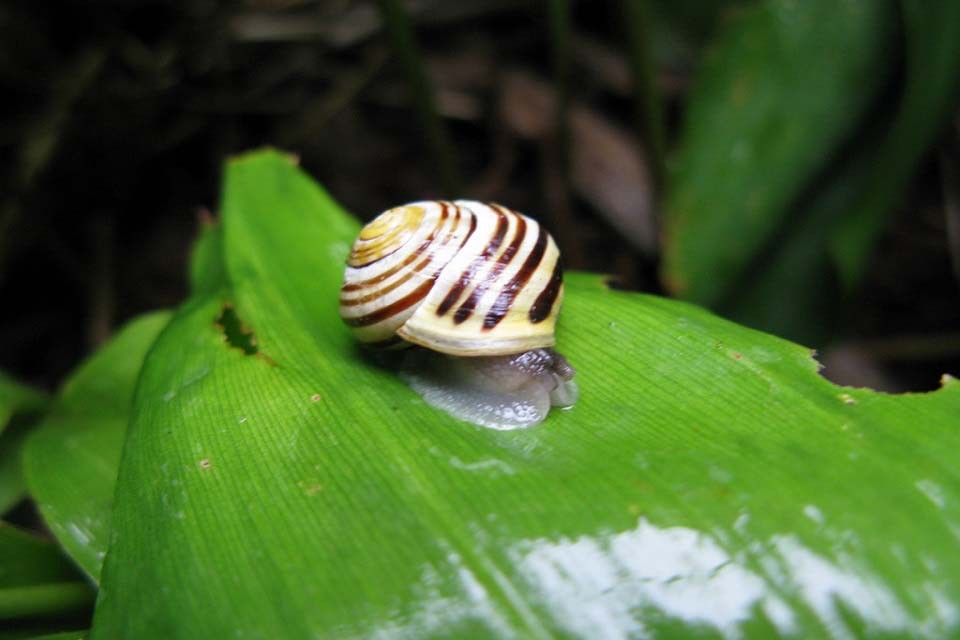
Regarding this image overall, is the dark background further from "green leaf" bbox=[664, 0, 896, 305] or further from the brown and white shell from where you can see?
the brown and white shell

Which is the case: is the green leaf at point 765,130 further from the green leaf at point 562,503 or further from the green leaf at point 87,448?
the green leaf at point 87,448

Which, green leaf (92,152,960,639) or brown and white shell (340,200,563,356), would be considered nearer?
green leaf (92,152,960,639)

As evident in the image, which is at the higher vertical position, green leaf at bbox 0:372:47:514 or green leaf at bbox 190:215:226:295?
green leaf at bbox 190:215:226:295

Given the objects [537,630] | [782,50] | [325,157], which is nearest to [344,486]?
[537,630]

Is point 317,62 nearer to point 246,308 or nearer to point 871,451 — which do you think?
point 246,308

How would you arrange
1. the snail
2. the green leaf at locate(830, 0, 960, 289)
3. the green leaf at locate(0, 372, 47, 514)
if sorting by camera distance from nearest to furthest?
the snail, the green leaf at locate(0, 372, 47, 514), the green leaf at locate(830, 0, 960, 289)

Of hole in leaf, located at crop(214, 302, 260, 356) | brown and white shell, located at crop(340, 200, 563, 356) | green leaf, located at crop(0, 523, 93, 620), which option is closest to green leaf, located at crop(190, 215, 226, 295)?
hole in leaf, located at crop(214, 302, 260, 356)

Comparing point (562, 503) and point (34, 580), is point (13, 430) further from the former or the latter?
point (562, 503)
